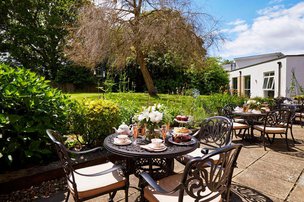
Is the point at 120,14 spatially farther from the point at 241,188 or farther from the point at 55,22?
the point at 55,22

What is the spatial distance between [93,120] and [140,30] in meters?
5.59

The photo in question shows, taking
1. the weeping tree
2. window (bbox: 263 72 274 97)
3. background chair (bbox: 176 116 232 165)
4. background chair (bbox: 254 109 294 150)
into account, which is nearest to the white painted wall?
window (bbox: 263 72 274 97)

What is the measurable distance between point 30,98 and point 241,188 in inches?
128

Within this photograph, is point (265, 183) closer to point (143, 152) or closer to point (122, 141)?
point (143, 152)

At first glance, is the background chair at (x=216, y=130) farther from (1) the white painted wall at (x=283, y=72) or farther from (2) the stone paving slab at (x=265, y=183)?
(1) the white painted wall at (x=283, y=72)

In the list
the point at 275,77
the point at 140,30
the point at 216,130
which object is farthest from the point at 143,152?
the point at 275,77

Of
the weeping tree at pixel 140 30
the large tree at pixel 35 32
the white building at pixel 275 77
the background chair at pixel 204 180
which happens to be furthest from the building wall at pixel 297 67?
the large tree at pixel 35 32

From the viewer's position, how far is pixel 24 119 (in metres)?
2.84

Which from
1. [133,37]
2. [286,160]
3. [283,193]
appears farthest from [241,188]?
[133,37]

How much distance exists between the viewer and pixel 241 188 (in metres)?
2.84

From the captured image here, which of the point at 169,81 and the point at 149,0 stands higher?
the point at 149,0

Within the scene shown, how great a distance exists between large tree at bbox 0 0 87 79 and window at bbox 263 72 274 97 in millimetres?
15388

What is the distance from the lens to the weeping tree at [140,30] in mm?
8156

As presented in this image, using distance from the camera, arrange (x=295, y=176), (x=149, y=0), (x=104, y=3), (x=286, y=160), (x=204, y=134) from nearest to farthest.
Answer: (x=295, y=176) < (x=204, y=134) < (x=286, y=160) < (x=104, y=3) < (x=149, y=0)
